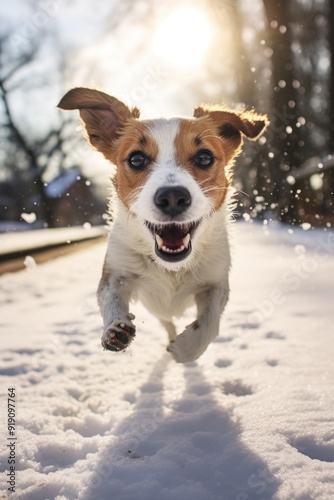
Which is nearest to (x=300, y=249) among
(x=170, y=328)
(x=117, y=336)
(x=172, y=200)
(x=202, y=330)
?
(x=170, y=328)

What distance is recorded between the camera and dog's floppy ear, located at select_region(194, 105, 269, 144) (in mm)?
3602

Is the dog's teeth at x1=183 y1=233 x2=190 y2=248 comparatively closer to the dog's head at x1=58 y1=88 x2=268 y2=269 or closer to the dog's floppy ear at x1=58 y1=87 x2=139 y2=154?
the dog's head at x1=58 y1=88 x2=268 y2=269

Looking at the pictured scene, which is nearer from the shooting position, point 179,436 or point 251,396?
point 179,436

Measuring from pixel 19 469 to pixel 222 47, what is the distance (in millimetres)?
12389

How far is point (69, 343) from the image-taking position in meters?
4.19

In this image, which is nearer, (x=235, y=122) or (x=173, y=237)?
(x=173, y=237)

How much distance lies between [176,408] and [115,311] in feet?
2.05

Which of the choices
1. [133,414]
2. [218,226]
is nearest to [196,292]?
[218,226]

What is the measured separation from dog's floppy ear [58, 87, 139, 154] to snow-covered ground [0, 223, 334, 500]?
1562mm

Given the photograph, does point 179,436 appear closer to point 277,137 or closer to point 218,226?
point 218,226

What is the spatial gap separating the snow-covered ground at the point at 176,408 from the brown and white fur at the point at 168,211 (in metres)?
0.38

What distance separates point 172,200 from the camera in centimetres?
266

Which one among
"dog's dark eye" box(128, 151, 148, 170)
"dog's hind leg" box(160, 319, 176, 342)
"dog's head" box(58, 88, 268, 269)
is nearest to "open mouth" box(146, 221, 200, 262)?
"dog's head" box(58, 88, 268, 269)

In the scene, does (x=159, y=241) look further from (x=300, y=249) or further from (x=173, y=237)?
(x=300, y=249)
